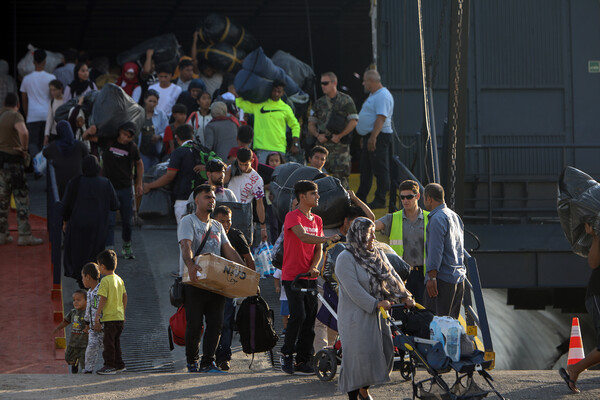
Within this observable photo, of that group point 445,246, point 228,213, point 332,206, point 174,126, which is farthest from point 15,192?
point 445,246

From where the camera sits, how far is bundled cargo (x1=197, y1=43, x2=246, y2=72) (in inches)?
714

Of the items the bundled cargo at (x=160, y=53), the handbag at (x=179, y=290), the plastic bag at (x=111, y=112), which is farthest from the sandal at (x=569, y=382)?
the bundled cargo at (x=160, y=53)

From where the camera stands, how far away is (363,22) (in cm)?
2384

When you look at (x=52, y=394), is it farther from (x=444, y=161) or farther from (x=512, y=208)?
(x=512, y=208)

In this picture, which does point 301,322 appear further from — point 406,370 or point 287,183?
point 287,183

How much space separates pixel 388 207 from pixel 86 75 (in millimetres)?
5420

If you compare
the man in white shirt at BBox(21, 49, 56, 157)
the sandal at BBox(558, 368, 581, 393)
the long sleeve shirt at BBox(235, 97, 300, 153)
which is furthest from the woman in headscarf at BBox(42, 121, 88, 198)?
the sandal at BBox(558, 368, 581, 393)

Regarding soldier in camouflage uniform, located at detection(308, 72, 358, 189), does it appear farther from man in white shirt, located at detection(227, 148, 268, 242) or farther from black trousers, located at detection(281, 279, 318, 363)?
black trousers, located at detection(281, 279, 318, 363)

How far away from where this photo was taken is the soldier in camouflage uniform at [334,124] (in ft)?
43.6

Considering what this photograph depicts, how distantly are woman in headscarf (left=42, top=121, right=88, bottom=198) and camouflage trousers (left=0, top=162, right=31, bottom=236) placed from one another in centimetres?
87

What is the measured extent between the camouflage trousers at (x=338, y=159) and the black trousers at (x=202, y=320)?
515 cm

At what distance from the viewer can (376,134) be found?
1324 centimetres

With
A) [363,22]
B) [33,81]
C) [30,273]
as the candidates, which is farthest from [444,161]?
[363,22]

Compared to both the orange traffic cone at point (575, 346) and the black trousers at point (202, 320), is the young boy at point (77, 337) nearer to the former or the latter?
the black trousers at point (202, 320)
